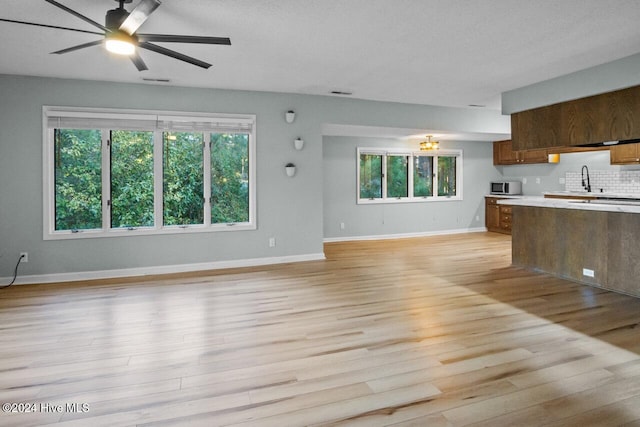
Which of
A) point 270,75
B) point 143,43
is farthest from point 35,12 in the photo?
point 270,75

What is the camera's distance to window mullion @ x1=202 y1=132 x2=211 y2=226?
17.8 feet

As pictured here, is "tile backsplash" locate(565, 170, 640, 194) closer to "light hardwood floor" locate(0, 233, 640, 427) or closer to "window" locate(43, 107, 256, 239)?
"light hardwood floor" locate(0, 233, 640, 427)

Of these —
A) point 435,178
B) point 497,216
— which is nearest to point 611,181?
point 497,216

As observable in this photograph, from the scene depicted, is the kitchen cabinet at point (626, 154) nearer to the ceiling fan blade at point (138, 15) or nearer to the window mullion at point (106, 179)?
the ceiling fan blade at point (138, 15)

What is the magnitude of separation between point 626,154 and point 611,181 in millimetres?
848

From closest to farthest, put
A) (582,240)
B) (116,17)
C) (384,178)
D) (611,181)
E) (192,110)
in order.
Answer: (116,17) → (582,240) → (192,110) → (611,181) → (384,178)

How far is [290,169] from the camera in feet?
18.7

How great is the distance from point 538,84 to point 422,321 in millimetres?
3863

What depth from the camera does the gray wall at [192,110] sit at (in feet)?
15.3

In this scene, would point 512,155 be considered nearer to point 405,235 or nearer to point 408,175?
point 408,175

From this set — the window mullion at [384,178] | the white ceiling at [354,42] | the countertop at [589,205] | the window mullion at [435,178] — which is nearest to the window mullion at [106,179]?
the white ceiling at [354,42]

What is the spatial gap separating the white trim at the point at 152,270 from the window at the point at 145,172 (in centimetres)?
51

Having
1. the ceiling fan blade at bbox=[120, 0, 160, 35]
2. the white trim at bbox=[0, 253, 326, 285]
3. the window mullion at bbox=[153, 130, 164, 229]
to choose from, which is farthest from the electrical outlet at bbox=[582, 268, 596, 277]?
the window mullion at bbox=[153, 130, 164, 229]

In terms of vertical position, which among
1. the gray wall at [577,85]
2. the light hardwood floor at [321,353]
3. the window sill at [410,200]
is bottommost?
the light hardwood floor at [321,353]
